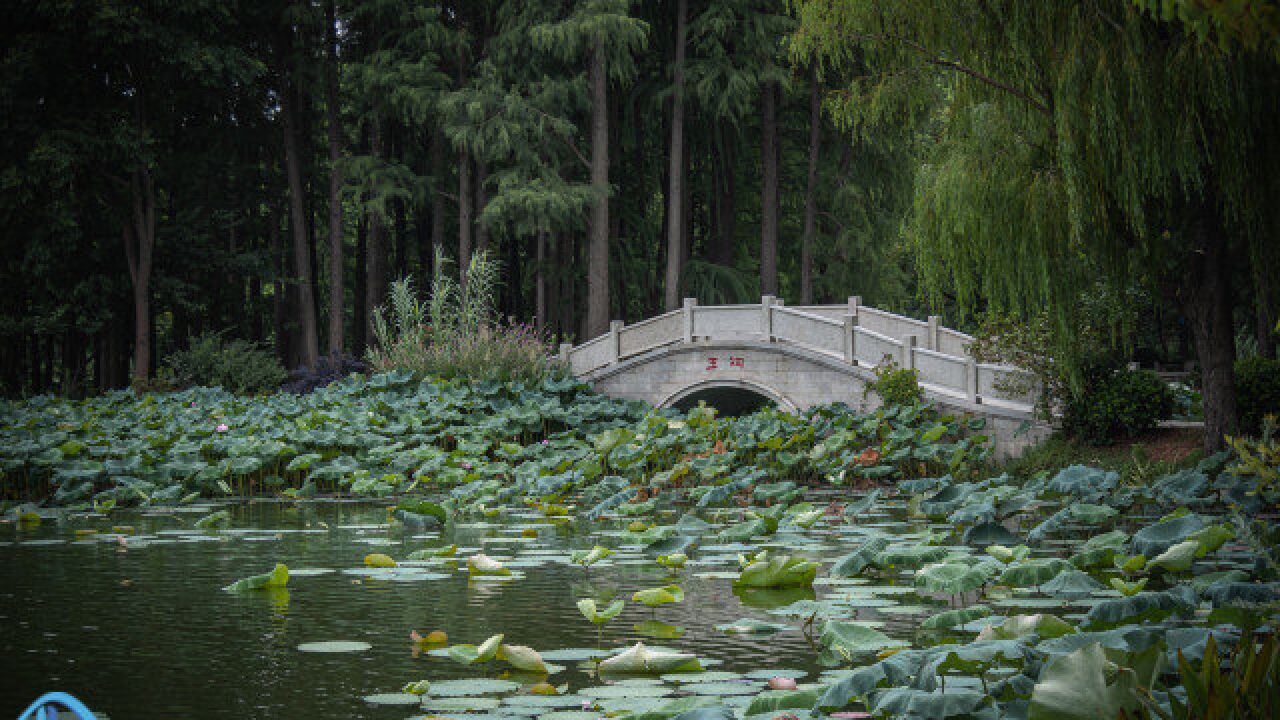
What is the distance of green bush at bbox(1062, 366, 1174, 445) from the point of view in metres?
11.7

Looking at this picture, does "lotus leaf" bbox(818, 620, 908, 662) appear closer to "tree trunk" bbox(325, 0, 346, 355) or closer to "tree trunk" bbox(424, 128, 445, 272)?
"tree trunk" bbox(325, 0, 346, 355)

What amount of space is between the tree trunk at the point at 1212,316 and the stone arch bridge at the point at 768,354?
182 inches

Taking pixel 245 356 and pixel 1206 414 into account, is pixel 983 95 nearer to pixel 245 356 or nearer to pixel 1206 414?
pixel 1206 414

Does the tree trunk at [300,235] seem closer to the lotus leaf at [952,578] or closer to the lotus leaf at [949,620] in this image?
the lotus leaf at [952,578]

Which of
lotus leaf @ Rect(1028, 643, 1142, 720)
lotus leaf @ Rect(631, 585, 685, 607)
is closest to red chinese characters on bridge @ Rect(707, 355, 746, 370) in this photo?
lotus leaf @ Rect(631, 585, 685, 607)

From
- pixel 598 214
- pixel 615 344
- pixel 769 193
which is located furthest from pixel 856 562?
pixel 769 193

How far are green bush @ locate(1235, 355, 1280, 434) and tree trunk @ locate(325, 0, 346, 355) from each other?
1832 centimetres

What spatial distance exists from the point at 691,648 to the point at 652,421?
8948mm

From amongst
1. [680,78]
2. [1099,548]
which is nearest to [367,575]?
[1099,548]

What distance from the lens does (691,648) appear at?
385 cm

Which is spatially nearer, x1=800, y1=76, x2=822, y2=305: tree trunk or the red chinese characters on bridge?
the red chinese characters on bridge

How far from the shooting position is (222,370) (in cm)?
2183

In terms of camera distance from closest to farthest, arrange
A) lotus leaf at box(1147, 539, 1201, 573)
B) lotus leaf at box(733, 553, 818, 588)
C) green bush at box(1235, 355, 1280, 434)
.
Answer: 1. lotus leaf at box(1147, 539, 1201, 573)
2. lotus leaf at box(733, 553, 818, 588)
3. green bush at box(1235, 355, 1280, 434)

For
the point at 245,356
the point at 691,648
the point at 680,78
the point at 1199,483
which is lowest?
the point at 691,648
